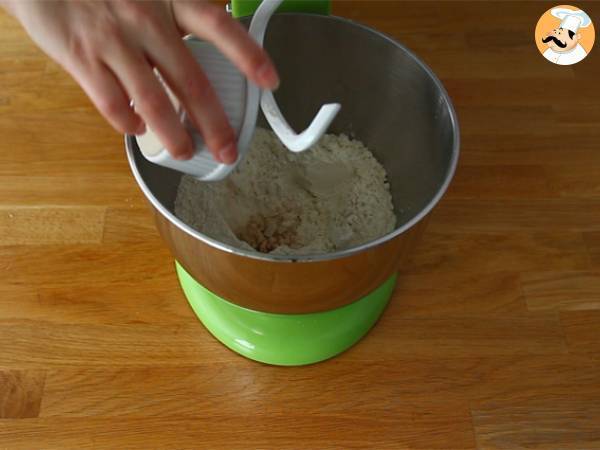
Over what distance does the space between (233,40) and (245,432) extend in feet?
1.42

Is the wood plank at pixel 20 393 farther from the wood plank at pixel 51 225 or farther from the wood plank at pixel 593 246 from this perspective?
the wood plank at pixel 593 246

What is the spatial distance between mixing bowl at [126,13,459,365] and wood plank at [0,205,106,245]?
0.14 meters

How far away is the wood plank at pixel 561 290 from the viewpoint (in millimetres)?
786

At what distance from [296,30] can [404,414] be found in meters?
0.46

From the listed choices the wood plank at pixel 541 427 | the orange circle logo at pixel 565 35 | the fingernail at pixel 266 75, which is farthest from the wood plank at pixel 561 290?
the fingernail at pixel 266 75

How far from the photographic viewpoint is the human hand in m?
0.43

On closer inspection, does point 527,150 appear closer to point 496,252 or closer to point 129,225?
point 496,252

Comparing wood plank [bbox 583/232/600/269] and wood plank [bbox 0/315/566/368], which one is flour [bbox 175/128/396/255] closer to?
wood plank [bbox 0/315/566/368]

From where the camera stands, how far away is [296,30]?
74 centimetres

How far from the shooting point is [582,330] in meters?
0.77

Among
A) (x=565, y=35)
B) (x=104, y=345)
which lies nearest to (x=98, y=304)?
(x=104, y=345)

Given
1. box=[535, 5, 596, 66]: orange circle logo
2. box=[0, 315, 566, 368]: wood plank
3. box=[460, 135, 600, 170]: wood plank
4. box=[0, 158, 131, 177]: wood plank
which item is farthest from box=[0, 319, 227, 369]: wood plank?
box=[535, 5, 596, 66]: orange circle logo

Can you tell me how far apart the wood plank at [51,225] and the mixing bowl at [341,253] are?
0.14 metres

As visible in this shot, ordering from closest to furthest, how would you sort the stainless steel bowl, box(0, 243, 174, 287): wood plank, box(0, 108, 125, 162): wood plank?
the stainless steel bowl → box(0, 243, 174, 287): wood plank → box(0, 108, 125, 162): wood plank
